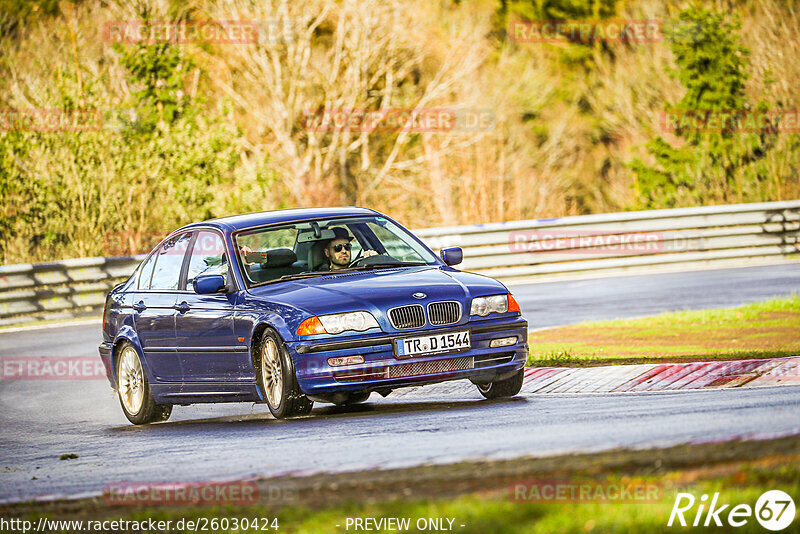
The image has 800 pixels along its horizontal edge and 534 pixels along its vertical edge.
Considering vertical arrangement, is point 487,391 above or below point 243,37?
below

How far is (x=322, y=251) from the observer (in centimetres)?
1069

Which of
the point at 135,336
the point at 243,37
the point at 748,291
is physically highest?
the point at 243,37

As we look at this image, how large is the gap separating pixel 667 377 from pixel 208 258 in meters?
3.83

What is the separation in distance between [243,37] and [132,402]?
29942 millimetres

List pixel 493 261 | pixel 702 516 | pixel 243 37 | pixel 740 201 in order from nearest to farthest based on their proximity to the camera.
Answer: pixel 702 516, pixel 493 261, pixel 740 201, pixel 243 37

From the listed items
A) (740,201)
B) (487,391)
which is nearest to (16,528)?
(487,391)

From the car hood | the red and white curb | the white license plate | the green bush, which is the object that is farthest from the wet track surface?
the green bush

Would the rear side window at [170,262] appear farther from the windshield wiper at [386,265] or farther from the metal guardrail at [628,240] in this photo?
the metal guardrail at [628,240]

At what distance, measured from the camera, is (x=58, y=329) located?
19016 millimetres

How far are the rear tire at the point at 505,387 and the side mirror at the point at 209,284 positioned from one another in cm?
221

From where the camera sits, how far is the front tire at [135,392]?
11219 mm

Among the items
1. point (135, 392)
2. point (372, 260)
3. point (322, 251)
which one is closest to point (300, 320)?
point (322, 251)

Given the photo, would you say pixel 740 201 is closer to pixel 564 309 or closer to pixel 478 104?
pixel 564 309

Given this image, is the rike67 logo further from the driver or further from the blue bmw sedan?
the driver
